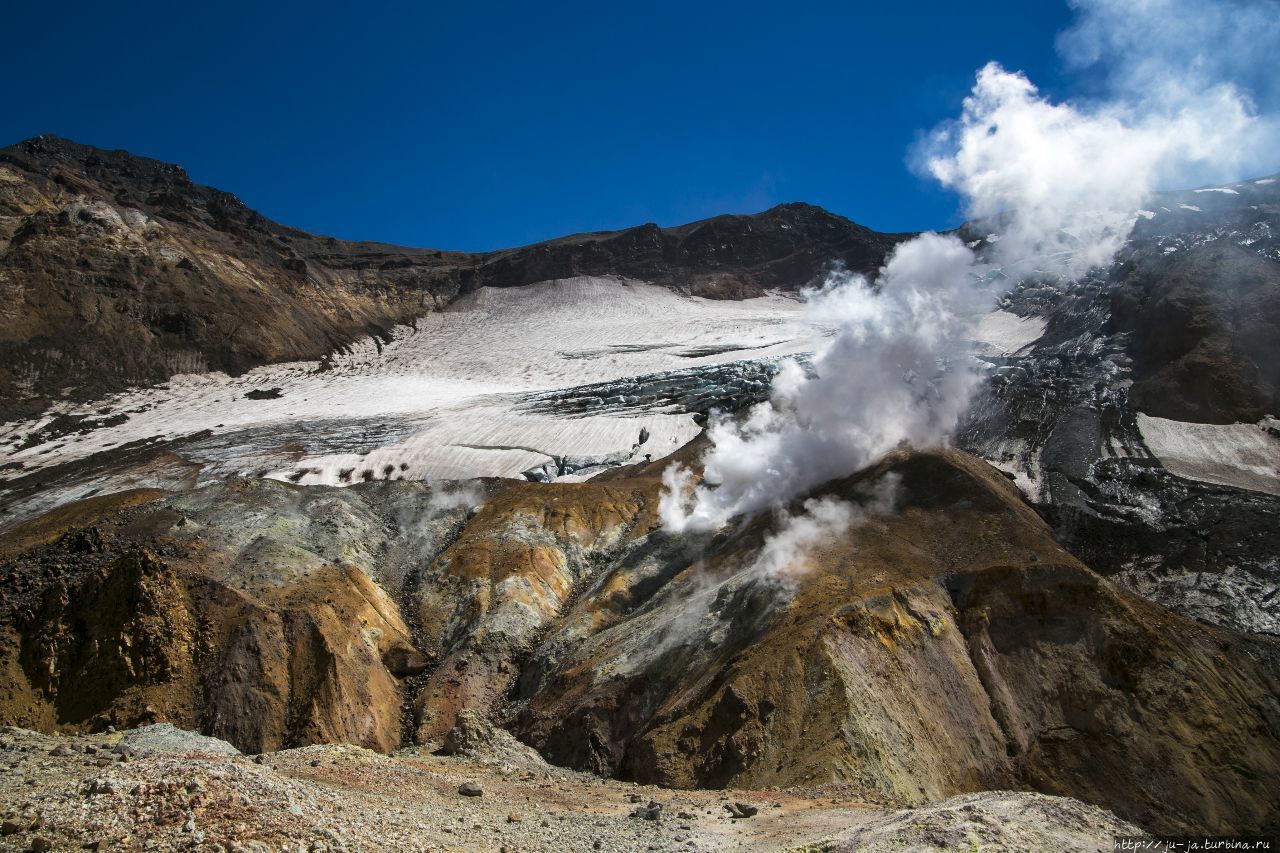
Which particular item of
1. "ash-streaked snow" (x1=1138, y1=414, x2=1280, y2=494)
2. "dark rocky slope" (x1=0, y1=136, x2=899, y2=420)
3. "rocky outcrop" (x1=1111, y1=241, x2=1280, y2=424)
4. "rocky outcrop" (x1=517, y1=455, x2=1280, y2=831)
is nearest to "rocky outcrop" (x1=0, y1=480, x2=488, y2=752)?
"rocky outcrop" (x1=517, y1=455, x2=1280, y2=831)

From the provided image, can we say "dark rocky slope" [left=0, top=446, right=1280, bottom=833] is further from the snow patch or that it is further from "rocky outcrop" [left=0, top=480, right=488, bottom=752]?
the snow patch

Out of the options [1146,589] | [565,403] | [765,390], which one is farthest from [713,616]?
[565,403]

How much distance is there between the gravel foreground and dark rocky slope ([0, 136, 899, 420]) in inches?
3008

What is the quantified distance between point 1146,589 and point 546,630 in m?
29.7

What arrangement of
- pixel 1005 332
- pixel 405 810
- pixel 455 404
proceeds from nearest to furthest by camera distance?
pixel 405 810, pixel 455 404, pixel 1005 332

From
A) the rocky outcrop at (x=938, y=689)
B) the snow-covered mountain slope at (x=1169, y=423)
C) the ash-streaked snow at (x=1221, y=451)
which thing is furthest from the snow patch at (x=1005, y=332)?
the rocky outcrop at (x=938, y=689)

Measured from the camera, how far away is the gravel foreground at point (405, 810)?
11297 millimetres

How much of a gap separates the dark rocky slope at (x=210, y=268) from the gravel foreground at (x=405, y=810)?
76396 millimetres

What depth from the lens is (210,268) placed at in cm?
10525

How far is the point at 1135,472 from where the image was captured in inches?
2060

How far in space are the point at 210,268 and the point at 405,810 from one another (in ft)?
348

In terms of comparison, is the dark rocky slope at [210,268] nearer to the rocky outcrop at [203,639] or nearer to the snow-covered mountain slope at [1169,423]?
the rocky outcrop at [203,639]

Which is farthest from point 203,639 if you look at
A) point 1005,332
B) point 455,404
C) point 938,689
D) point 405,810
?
point 1005,332

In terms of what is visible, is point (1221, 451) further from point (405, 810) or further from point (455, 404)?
point (455, 404)
